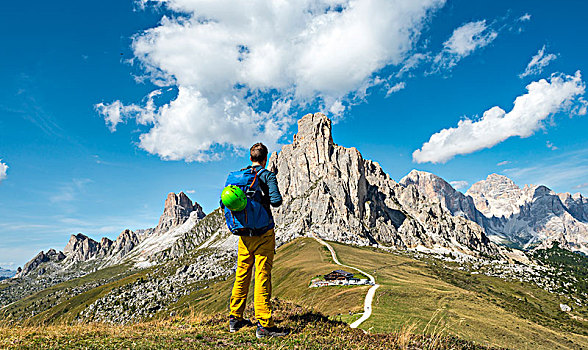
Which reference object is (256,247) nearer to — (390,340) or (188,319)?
(390,340)

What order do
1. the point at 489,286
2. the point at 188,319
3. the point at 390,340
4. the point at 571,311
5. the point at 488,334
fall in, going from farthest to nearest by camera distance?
1. the point at 489,286
2. the point at 571,311
3. the point at 488,334
4. the point at 188,319
5. the point at 390,340

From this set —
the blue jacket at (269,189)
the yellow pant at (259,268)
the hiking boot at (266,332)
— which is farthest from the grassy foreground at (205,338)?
the blue jacket at (269,189)

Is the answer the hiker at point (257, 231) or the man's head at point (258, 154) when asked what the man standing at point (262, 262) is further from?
the man's head at point (258, 154)

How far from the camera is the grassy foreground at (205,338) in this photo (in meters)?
9.71

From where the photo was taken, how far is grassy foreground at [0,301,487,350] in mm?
9711

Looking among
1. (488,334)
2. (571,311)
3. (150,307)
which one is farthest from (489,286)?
(150,307)

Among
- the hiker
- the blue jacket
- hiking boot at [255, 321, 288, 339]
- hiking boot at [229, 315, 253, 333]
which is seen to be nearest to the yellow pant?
the hiker

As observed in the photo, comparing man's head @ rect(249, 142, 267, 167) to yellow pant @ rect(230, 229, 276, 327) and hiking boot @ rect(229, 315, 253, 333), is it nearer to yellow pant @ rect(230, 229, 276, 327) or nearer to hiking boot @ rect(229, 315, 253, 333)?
yellow pant @ rect(230, 229, 276, 327)

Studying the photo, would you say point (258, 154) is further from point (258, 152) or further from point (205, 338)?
point (205, 338)

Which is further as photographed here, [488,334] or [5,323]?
[488,334]

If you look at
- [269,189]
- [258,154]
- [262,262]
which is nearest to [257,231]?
[262,262]

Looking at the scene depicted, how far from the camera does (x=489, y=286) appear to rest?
157m

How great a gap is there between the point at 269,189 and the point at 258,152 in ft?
4.92

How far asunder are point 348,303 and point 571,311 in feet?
509
